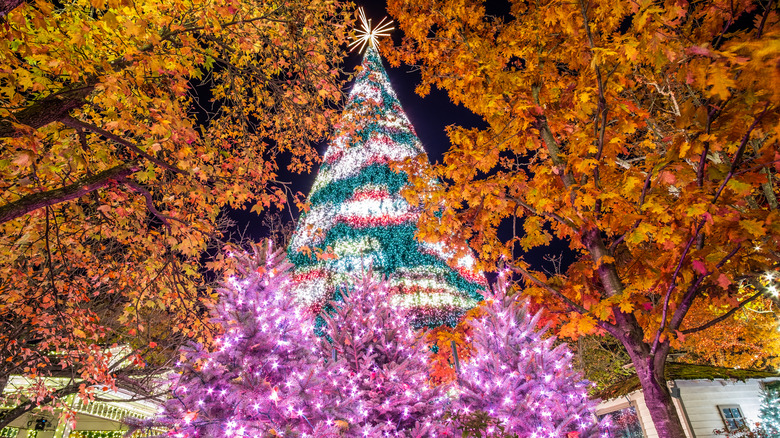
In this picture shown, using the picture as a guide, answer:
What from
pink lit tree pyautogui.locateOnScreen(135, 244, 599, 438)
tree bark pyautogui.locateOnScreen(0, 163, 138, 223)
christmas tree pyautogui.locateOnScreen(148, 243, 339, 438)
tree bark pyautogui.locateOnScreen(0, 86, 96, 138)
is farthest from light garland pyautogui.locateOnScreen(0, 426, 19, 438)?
tree bark pyautogui.locateOnScreen(0, 86, 96, 138)

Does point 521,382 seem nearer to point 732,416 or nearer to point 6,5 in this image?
point 6,5

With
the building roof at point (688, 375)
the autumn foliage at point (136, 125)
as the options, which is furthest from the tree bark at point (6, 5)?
the building roof at point (688, 375)

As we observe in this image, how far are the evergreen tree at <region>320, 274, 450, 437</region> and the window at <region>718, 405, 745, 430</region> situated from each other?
349 inches

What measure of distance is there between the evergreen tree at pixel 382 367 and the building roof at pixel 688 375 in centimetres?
558

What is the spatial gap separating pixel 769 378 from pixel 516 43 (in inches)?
560

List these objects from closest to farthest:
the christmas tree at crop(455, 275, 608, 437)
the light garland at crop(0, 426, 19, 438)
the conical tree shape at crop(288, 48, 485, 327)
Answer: the christmas tree at crop(455, 275, 608, 437) → the light garland at crop(0, 426, 19, 438) → the conical tree shape at crop(288, 48, 485, 327)

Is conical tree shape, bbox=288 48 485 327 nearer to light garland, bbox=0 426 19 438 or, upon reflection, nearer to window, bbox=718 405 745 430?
window, bbox=718 405 745 430

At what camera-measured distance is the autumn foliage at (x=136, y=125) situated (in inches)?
124

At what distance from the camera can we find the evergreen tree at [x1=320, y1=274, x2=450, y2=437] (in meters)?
7.29

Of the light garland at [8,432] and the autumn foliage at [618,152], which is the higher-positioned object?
the autumn foliage at [618,152]

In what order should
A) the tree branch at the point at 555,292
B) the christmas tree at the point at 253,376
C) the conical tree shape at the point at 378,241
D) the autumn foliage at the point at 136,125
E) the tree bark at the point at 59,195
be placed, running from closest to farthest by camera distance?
the tree bark at the point at 59,195 → the autumn foliage at the point at 136,125 → the tree branch at the point at 555,292 → the christmas tree at the point at 253,376 → the conical tree shape at the point at 378,241

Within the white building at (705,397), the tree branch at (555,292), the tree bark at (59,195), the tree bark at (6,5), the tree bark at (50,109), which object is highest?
the tree bark at (50,109)

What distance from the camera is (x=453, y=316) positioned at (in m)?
13.8

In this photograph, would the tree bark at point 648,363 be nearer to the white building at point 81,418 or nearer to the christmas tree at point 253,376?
the christmas tree at point 253,376
